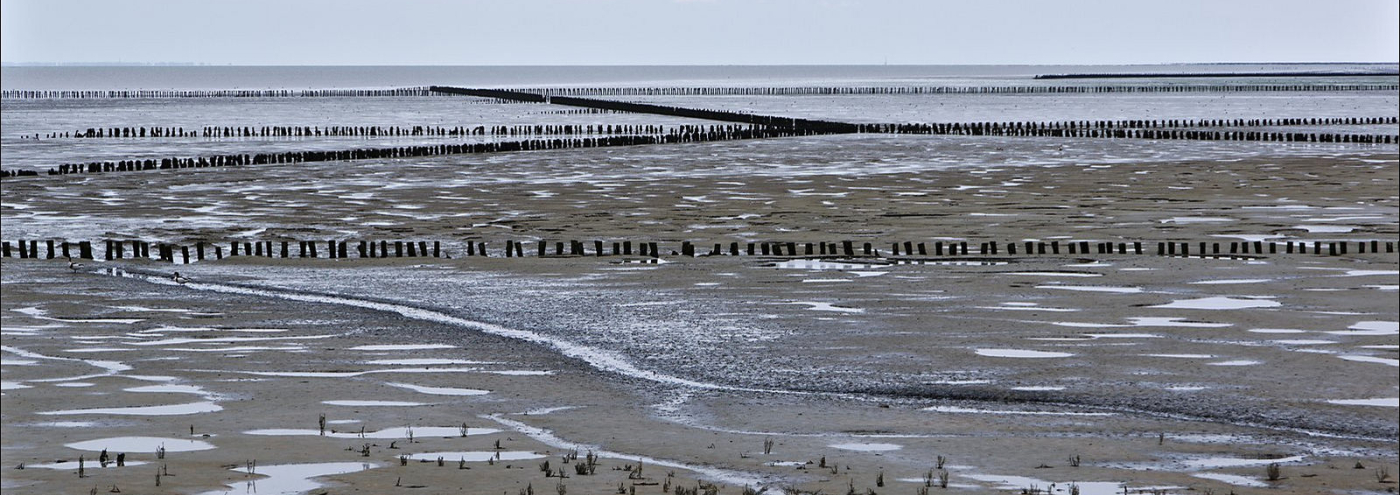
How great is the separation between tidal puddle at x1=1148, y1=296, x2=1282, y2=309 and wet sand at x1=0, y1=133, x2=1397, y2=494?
3.0 inches

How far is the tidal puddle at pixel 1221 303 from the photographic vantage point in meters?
17.9

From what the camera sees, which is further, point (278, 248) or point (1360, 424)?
point (278, 248)

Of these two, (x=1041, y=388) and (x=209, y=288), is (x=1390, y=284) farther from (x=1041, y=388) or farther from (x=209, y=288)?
(x=209, y=288)

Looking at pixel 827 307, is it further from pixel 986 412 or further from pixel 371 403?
pixel 371 403

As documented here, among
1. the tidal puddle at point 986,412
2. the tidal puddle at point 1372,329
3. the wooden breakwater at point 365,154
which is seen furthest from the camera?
the wooden breakwater at point 365,154

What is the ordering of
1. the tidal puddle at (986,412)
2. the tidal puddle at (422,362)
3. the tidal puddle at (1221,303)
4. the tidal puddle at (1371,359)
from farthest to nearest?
the tidal puddle at (1221,303)
the tidal puddle at (422,362)
the tidal puddle at (1371,359)
the tidal puddle at (986,412)

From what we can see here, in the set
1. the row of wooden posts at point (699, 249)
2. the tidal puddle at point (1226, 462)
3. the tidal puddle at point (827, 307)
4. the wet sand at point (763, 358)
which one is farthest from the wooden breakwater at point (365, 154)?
the tidal puddle at point (1226, 462)

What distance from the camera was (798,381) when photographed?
14156mm

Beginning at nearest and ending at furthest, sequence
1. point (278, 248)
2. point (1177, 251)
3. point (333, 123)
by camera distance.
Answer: point (1177, 251) → point (278, 248) → point (333, 123)

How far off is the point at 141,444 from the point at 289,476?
1602 mm

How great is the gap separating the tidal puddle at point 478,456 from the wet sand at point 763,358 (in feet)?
0.37

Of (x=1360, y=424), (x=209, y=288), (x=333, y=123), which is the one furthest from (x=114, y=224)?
(x=333, y=123)

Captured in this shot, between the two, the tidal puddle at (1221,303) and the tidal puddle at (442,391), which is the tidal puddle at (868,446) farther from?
the tidal puddle at (1221,303)

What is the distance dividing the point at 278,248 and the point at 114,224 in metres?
6.46
